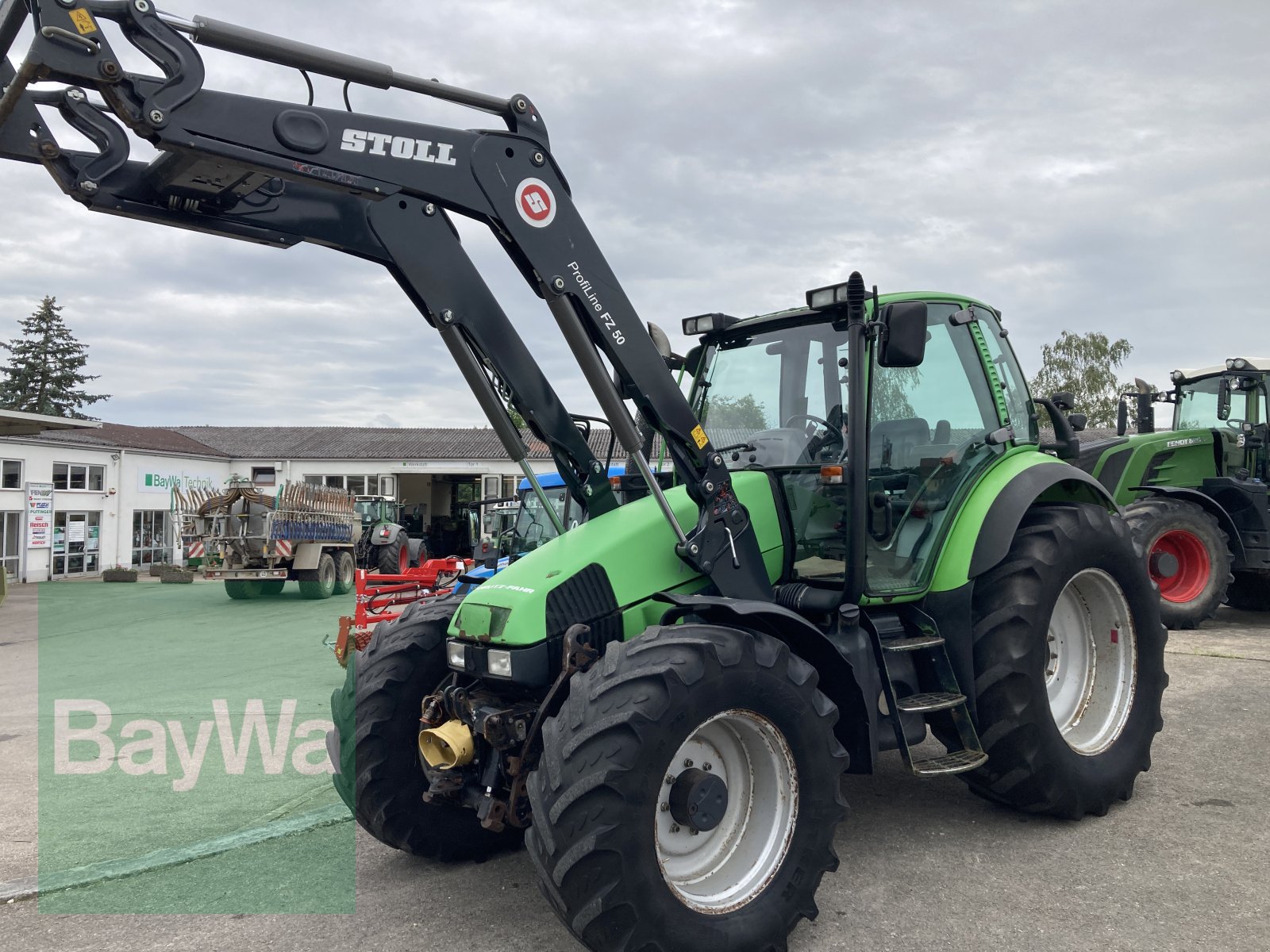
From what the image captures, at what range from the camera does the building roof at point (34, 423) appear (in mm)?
18672

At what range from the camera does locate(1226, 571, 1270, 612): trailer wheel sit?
1224cm

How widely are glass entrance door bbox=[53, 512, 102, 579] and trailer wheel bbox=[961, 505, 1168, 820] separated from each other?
28.6 metres

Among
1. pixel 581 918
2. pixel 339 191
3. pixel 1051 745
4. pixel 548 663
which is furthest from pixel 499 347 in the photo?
pixel 1051 745

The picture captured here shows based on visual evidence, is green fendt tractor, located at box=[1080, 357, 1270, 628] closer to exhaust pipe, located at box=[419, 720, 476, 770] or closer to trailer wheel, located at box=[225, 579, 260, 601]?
exhaust pipe, located at box=[419, 720, 476, 770]

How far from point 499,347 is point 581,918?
219 centimetres

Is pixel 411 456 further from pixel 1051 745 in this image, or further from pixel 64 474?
pixel 1051 745

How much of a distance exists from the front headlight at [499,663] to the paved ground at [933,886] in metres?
0.96

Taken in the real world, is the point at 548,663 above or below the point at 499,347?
below

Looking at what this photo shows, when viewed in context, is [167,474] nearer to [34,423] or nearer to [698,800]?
[34,423]

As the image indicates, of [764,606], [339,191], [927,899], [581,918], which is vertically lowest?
[927,899]

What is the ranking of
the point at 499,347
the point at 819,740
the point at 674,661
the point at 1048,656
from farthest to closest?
the point at 1048,656
the point at 499,347
the point at 819,740
the point at 674,661

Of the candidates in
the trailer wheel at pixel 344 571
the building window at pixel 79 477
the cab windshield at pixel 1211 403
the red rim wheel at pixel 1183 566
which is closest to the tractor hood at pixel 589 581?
the red rim wheel at pixel 1183 566

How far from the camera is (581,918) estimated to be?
3064mm

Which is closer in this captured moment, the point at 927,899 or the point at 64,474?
the point at 927,899
